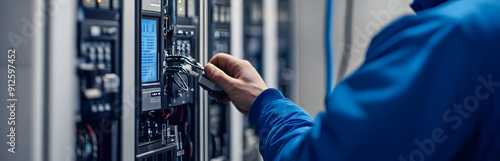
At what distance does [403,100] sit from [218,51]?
887mm

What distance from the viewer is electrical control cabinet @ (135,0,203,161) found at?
1.07 m

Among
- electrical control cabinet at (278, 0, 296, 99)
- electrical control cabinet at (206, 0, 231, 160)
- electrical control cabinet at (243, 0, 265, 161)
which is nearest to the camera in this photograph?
electrical control cabinet at (206, 0, 231, 160)

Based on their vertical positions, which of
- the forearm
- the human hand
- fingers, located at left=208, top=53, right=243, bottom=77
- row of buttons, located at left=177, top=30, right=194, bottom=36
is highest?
row of buttons, located at left=177, top=30, right=194, bottom=36

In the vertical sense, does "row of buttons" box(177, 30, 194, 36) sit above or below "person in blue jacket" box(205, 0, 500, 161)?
above

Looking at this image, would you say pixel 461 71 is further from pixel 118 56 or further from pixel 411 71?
pixel 118 56

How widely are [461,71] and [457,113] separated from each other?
0.06 m

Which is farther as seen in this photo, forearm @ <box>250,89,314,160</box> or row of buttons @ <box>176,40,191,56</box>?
row of buttons @ <box>176,40,191,56</box>

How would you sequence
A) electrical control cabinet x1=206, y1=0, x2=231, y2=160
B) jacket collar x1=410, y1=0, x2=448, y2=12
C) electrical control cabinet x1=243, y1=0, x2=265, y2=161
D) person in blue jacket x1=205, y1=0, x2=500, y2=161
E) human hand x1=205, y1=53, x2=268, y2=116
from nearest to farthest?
person in blue jacket x1=205, y1=0, x2=500, y2=161 < jacket collar x1=410, y1=0, x2=448, y2=12 < human hand x1=205, y1=53, x2=268, y2=116 < electrical control cabinet x1=206, y1=0, x2=231, y2=160 < electrical control cabinet x1=243, y1=0, x2=265, y2=161

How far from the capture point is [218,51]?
1.42 metres

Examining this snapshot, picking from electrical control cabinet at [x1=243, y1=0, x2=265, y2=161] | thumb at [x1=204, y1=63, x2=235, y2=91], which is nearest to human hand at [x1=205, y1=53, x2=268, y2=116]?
thumb at [x1=204, y1=63, x2=235, y2=91]

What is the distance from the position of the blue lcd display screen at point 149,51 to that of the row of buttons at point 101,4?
0.10 meters

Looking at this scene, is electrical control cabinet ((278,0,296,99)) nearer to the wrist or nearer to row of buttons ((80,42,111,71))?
the wrist

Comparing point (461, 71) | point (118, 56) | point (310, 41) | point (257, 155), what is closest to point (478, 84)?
point (461, 71)

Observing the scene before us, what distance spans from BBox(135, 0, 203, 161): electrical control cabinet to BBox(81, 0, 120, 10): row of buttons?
0.25ft
